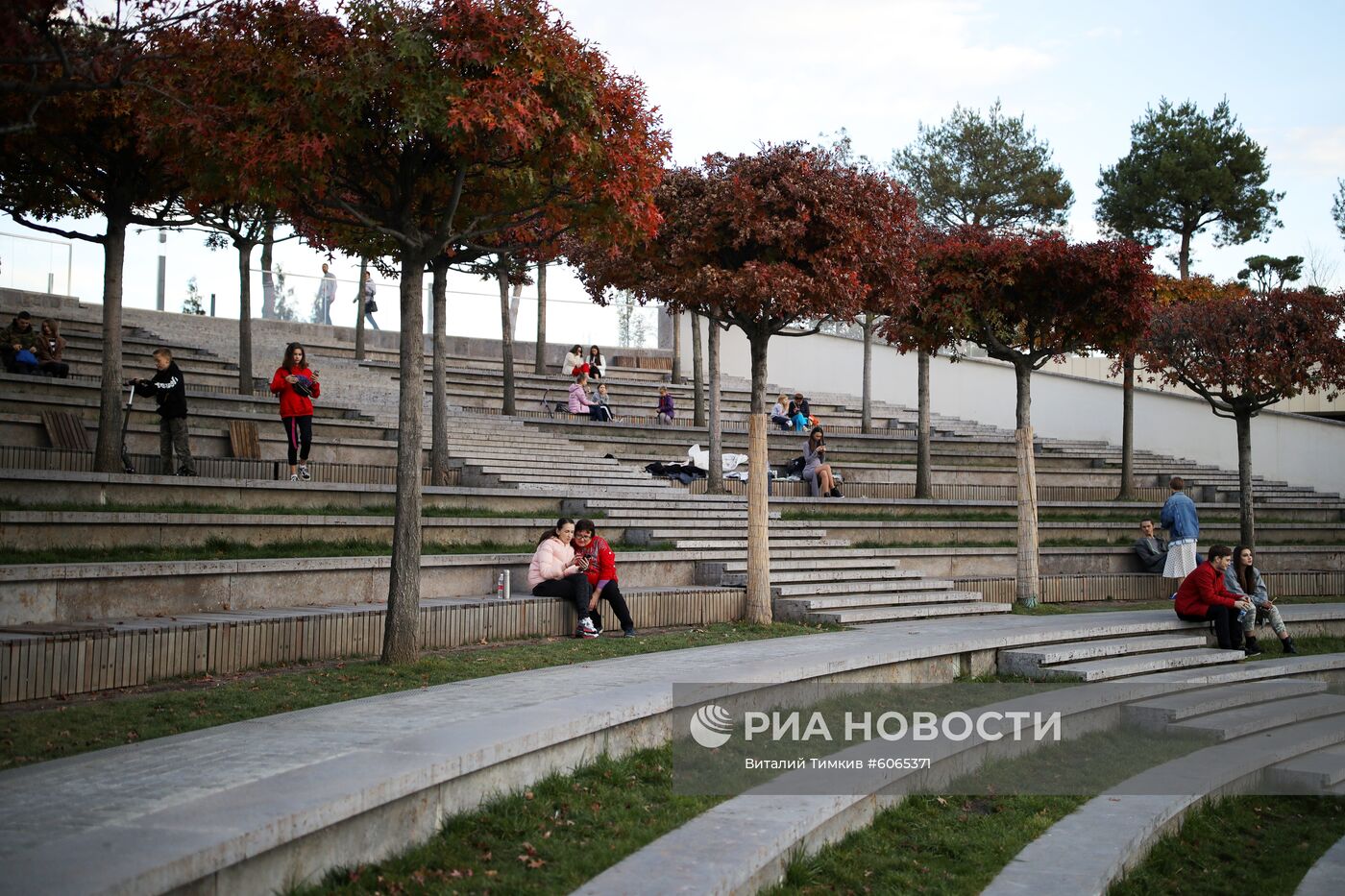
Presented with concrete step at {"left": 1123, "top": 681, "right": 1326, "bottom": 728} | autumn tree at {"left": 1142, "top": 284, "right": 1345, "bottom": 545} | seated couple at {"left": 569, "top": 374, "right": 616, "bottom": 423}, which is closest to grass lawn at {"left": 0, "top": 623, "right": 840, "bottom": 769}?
concrete step at {"left": 1123, "top": 681, "right": 1326, "bottom": 728}

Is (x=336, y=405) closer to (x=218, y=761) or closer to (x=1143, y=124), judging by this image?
(x=218, y=761)

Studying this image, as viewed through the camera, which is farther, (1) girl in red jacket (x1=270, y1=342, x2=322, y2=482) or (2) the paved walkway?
(1) girl in red jacket (x1=270, y1=342, x2=322, y2=482)

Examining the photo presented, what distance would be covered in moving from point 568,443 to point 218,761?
14377mm

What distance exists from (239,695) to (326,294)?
20.1 meters

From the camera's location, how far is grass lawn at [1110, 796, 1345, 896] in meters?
7.10

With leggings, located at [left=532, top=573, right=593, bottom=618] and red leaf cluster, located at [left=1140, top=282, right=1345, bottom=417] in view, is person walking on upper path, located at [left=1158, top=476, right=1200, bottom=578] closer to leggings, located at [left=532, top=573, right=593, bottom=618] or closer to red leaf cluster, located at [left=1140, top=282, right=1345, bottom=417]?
red leaf cluster, located at [left=1140, top=282, right=1345, bottom=417]

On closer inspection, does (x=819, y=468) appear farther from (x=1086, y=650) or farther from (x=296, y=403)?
(x=296, y=403)

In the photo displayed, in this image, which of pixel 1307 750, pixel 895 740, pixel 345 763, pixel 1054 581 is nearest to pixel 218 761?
pixel 345 763

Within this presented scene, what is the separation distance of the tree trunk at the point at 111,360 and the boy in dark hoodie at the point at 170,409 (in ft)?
1.47

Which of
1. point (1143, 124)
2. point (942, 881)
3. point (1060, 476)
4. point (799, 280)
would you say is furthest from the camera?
point (1143, 124)

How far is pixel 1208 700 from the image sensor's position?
10625 millimetres

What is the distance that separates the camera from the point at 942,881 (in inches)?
252

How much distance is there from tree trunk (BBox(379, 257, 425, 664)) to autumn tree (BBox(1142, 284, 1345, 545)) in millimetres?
13516

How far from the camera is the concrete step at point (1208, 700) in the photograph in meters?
10.1
